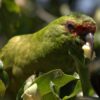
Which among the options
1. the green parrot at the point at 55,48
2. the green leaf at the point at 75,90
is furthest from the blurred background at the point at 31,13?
the green leaf at the point at 75,90

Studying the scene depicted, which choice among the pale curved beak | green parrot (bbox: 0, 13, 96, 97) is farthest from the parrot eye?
the pale curved beak

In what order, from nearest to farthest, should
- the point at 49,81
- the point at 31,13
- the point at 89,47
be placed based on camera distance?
the point at 49,81
the point at 89,47
the point at 31,13

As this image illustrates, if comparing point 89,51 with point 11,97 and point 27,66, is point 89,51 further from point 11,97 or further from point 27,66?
point 11,97

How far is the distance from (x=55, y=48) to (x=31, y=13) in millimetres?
1166

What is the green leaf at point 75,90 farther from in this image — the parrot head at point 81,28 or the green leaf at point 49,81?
the parrot head at point 81,28

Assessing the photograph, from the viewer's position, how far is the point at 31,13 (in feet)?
12.8

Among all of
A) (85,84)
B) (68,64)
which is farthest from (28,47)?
(85,84)

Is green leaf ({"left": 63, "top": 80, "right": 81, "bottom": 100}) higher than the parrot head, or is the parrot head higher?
the parrot head

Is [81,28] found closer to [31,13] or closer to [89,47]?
[89,47]

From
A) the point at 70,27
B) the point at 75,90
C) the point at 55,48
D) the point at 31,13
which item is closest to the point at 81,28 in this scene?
the point at 70,27

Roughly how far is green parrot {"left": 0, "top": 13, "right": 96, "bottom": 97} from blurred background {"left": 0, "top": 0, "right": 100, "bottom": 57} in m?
0.27

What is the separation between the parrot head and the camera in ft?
8.79

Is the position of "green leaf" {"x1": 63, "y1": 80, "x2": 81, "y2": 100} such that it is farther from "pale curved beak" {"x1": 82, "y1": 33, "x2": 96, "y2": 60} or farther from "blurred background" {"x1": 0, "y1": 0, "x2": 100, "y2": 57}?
"blurred background" {"x1": 0, "y1": 0, "x2": 100, "y2": 57}

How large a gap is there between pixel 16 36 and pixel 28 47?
30 cm
